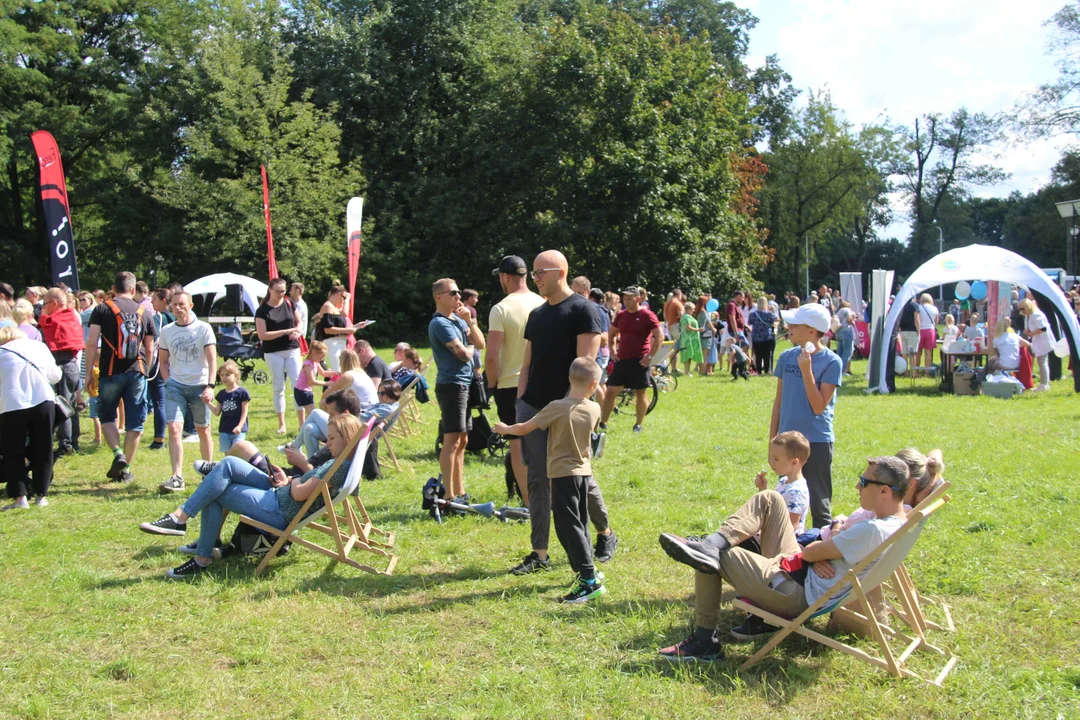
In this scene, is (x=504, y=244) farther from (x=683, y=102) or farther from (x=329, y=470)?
(x=329, y=470)

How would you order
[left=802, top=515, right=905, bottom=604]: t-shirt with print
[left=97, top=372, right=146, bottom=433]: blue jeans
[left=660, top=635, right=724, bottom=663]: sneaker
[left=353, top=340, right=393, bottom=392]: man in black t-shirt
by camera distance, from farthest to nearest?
[left=353, top=340, right=393, bottom=392]: man in black t-shirt < [left=97, top=372, right=146, bottom=433]: blue jeans < [left=660, top=635, right=724, bottom=663]: sneaker < [left=802, top=515, right=905, bottom=604]: t-shirt with print

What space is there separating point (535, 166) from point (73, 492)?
2219 cm

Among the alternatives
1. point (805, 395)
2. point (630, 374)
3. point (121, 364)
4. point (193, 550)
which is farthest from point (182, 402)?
point (805, 395)

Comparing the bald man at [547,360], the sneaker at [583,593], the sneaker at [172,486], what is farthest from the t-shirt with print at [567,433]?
the sneaker at [172,486]

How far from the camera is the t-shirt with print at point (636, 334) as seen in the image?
1024cm

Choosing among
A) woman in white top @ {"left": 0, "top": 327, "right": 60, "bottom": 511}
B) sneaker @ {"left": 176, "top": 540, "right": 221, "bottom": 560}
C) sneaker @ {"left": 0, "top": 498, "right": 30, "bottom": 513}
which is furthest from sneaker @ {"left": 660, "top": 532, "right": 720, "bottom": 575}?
sneaker @ {"left": 0, "top": 498, "right": 30, "bottom": 513}

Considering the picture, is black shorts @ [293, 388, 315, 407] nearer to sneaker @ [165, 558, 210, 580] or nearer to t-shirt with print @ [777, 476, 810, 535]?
sneaker @ [165, 558, 210, 580]

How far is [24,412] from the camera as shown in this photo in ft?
23.9

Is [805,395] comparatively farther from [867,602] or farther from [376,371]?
[376,371]

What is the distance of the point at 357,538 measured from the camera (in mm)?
5824

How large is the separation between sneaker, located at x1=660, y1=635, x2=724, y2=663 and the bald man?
124 centimetres

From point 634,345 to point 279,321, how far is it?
13.3 ft

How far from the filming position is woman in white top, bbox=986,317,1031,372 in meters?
15.1

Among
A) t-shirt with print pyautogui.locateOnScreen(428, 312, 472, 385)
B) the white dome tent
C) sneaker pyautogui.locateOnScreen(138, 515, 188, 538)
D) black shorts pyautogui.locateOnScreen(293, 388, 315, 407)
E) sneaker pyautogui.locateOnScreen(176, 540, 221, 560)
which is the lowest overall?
sneaker pyautogui.locateOnScreen(176, 540, 221, 560)
